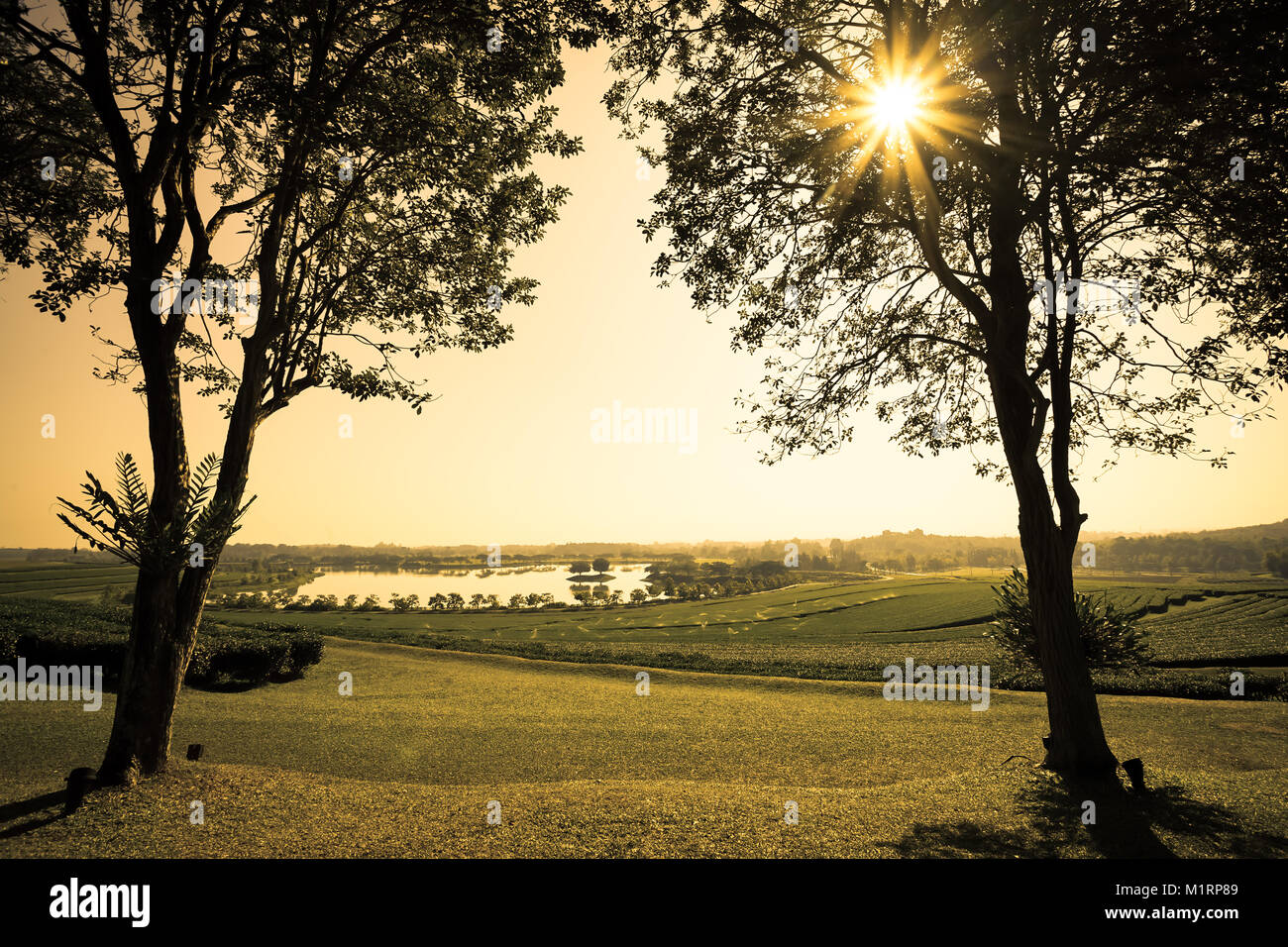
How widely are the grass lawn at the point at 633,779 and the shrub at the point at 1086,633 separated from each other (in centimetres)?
176

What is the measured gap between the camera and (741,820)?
6.53 metres

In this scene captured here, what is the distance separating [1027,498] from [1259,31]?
243 inches

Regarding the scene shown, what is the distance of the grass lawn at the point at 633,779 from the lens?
6031 millimetres

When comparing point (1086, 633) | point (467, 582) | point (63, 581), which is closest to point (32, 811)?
point (1086, 633)

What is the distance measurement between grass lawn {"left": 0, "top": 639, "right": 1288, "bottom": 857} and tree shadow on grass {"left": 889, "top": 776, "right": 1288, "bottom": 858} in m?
0.04

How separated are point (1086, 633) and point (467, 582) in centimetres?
12391

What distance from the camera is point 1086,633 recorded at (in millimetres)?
11430

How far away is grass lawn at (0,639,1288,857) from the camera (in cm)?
603

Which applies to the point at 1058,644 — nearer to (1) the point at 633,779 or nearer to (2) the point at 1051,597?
(2) the point at 1051,597

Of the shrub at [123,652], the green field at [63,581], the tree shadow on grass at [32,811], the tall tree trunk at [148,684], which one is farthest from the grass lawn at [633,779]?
the green field at [63,581]

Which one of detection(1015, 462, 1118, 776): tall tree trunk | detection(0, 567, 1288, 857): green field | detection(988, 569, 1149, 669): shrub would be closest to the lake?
detection(0, 567, 1288, 857): green field

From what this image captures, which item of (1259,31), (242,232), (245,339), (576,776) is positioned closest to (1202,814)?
(576,776)

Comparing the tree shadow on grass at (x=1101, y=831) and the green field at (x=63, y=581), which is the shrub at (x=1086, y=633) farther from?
the green field at (x=63, y=581)

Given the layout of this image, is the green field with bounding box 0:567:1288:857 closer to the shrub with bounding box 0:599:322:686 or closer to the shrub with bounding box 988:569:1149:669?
the shrub with bounding box 0:599:322:686
